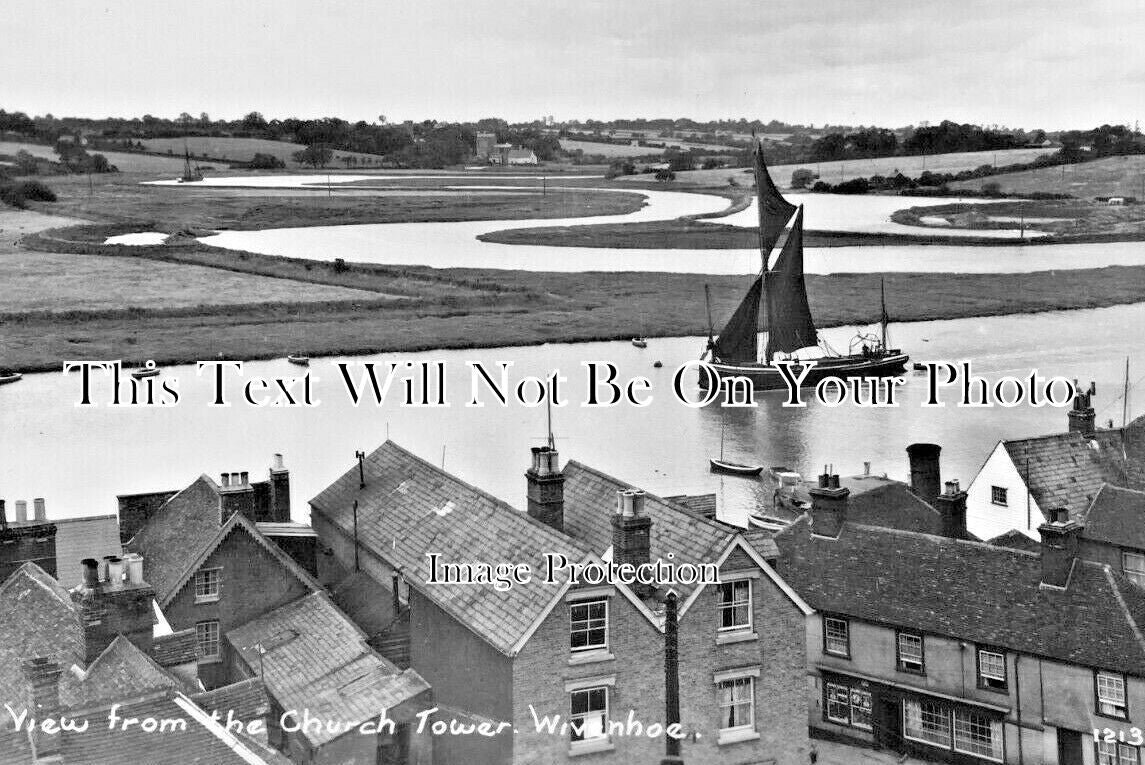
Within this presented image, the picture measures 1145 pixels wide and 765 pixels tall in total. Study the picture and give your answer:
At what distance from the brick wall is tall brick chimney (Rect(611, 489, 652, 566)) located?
9041 mm

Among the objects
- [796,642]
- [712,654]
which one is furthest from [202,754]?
[796,642]

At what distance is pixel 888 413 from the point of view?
82188 millimetres

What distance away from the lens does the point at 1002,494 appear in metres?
41.3

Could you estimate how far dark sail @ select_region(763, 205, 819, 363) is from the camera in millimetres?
97188

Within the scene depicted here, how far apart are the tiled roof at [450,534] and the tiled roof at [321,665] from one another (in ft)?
5.18

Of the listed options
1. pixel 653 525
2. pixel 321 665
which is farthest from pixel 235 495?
pixel 653 525

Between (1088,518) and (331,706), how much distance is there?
69.4 feet

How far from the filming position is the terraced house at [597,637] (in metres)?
24.4

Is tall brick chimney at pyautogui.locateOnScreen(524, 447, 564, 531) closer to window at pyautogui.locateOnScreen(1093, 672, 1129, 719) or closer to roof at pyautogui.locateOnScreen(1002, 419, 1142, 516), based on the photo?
window at pyautogui.locateOnScreen(1093, 672, 1129, 719)

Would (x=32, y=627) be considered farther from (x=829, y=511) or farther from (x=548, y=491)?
(x=829, y=511)

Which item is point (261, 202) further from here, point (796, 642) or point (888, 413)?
point (796, 642)

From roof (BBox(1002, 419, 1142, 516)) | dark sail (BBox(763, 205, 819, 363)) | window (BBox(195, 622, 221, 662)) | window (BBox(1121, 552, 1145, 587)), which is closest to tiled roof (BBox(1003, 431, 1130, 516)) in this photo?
roof (BBox(1002, 419, 1142, 516))

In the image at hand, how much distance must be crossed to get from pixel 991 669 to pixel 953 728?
5.13 feet

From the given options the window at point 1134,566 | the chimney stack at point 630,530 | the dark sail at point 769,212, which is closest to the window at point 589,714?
the chimney stack at point 630,530
